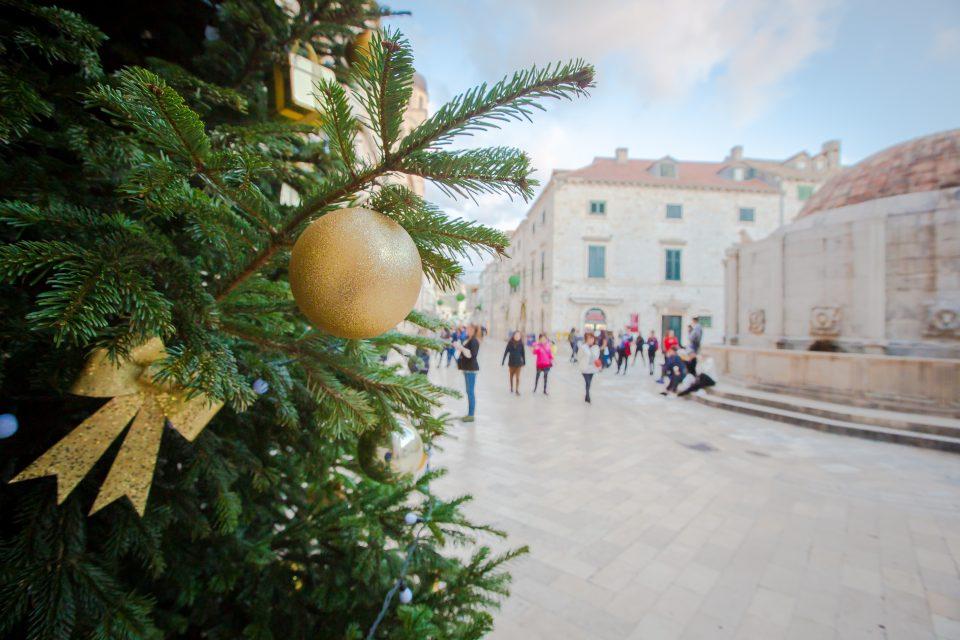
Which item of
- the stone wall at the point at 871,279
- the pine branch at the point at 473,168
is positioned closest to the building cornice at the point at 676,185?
the stone wall at the point at 871,279

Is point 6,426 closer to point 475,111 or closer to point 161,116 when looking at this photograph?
point 161,116

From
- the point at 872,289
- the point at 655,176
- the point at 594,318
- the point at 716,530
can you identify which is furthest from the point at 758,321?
the point at 655,176

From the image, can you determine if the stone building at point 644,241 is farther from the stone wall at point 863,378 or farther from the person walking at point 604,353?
the stone wall at point 863,378

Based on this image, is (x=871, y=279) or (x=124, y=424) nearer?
(x=124, y=424)

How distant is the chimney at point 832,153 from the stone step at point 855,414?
3662 cm

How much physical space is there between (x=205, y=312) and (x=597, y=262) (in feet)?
104

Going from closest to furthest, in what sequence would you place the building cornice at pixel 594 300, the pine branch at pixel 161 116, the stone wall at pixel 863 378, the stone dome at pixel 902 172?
the pine branch at pixel 161 116 < the stone wall at pixel 863 378 < the stone dome at pixel 902 172 < the building cornice at pixel 594 300

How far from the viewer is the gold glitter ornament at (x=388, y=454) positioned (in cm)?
166

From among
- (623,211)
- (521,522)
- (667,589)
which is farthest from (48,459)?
(623,211)

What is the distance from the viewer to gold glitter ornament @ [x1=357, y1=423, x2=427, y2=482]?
1660 millimetres

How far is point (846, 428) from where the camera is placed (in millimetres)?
7297

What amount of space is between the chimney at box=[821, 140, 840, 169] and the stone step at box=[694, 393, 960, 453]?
37458mm

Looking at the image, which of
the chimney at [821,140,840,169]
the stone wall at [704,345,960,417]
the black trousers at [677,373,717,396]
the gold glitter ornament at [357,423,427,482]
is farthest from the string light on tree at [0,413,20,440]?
the chimney at [821,140,840,169]

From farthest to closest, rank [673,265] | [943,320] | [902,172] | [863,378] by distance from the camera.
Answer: [673,265] < [902,172] < [943,320] < [863,378]
